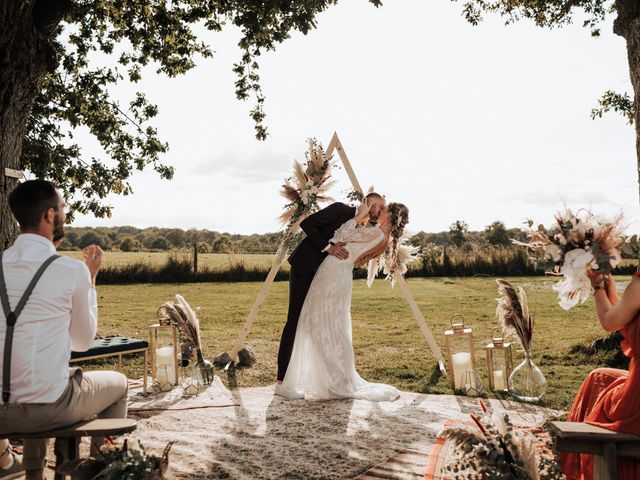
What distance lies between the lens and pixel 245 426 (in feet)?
17.8

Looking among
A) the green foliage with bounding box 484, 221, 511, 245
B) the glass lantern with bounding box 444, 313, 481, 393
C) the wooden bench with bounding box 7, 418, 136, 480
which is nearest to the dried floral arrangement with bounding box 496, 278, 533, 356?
the glass lantern with bounding box 444, 313, 481, 393

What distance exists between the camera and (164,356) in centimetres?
709

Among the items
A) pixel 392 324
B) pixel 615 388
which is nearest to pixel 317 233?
pixel 615 388

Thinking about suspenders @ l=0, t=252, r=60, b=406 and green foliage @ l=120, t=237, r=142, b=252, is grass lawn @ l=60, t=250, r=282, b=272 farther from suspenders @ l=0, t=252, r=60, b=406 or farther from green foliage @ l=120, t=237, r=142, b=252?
suspenders @ l=0, t=252, r=60, b=406

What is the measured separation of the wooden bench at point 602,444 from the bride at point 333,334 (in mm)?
Answer: 3490

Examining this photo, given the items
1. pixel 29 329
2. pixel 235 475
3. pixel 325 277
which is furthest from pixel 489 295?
pixel 29 329

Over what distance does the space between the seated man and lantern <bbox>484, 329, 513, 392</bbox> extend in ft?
15.3

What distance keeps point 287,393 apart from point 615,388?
3.85 metres

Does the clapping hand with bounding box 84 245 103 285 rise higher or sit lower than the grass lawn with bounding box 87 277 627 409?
higher

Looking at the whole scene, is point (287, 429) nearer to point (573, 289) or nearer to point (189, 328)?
point (189, 328)

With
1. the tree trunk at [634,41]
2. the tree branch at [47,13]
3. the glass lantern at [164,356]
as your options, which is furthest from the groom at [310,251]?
the tree branch at [47,13]

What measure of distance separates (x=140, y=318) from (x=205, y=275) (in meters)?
7.76

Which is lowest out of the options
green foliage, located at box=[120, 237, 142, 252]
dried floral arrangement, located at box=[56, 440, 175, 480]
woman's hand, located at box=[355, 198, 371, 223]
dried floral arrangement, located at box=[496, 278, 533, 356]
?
dried floral arrangement, located at box=[56, 440, 175, 480]

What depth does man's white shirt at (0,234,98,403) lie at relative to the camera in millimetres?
2965
